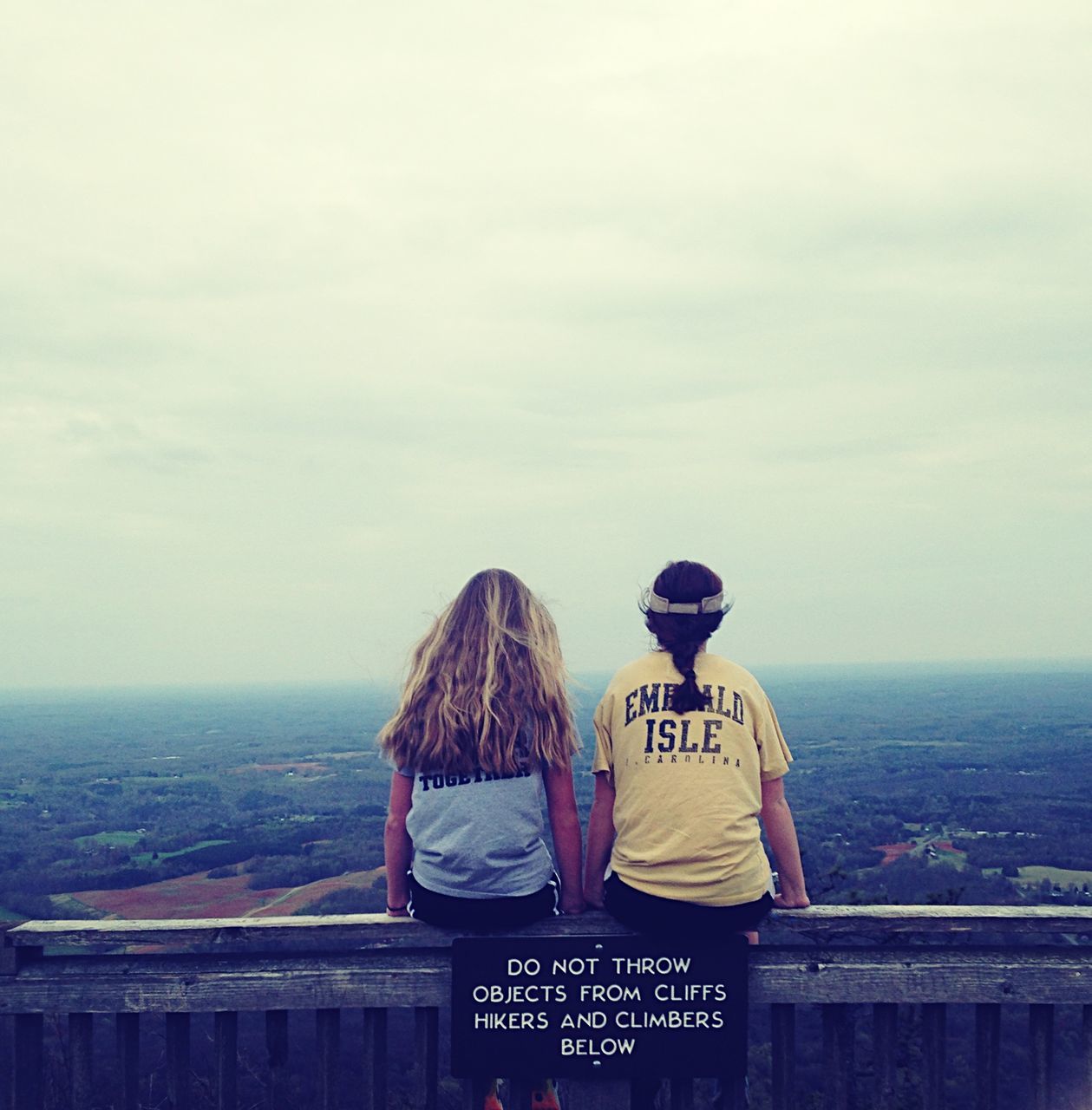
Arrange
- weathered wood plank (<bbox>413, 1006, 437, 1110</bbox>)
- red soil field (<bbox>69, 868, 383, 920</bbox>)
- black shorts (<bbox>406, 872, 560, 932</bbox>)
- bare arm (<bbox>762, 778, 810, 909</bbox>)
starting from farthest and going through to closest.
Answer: red soil field (<bbox>69, 868, 383, 920</bbox>)
bare arm (<bbox>762, 778, 810, 909</bbox>)
black shorts (<bbox>406, 872, 560, 932</bbox>)
weathered wood plank (<bbox>413, 1006, 437, 1110</bbox>)

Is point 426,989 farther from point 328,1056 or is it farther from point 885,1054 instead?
point 885,1054

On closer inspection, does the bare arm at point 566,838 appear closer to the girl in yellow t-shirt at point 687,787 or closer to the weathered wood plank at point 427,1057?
the girl in yellow t-shirt at point 687,787

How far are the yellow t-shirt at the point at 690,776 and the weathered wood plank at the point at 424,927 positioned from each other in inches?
6.5

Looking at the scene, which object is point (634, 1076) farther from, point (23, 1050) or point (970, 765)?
point (970, 765)

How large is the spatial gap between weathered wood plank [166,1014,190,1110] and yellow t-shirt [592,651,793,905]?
1.12 metres

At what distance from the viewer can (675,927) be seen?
2.48 m

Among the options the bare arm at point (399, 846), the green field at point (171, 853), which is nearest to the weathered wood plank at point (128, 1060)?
the bare arm at point (399, 846)

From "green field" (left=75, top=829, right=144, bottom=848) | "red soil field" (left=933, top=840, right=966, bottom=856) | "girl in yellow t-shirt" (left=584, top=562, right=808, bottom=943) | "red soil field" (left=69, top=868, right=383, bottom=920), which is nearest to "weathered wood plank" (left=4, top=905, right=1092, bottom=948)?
"girl in yellow t-shirt" (left=584, top=562, right=808, bottom=943)

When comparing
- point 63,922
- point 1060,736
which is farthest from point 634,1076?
point 1060,736

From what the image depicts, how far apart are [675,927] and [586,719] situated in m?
0.62

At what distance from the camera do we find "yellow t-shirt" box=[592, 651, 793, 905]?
2.49 metres

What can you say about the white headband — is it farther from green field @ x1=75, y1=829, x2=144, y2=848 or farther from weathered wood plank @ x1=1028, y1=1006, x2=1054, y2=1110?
green field @ x1=75, y1=829, x2=144, y2=848

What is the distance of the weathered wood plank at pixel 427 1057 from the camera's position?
7.88ft

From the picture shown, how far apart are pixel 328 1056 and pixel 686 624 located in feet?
4.46
